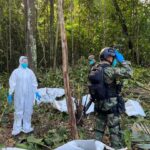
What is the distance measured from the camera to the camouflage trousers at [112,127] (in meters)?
6.39

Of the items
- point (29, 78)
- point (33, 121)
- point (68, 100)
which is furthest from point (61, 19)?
point (33, 121)

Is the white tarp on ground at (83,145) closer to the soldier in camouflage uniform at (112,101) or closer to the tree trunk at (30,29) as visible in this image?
the soldier in camouflage uniform at (112,101)

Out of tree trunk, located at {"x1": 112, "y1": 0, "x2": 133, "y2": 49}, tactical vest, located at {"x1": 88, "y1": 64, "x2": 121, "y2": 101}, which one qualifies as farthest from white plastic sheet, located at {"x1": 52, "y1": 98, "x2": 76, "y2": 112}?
tree trunk, located at {"x1": 112, "y1": 0, "x2": 133, "y2": 49}

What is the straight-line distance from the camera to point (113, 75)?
6.16 meters

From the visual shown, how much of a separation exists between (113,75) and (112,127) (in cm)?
88

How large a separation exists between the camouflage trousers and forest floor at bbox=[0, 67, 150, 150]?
5.3 inches

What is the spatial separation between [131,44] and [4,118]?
1182 centimetres

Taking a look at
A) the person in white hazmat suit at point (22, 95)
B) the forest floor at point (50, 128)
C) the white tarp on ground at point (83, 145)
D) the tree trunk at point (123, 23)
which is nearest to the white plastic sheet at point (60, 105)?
the forest floor at point (50, 128)

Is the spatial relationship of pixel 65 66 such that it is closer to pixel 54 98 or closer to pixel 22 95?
pixel 22 95

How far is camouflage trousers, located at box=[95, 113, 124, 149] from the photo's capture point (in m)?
6.39

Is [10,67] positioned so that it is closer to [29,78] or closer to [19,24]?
[19,24]

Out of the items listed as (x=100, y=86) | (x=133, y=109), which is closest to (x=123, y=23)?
(x=133, y=109)

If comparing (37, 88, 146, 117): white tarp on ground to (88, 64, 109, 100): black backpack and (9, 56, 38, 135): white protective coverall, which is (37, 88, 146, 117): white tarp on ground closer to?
(9, 56, 38, 135): white protective coverall

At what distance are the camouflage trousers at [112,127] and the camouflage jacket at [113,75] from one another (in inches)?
8.2
